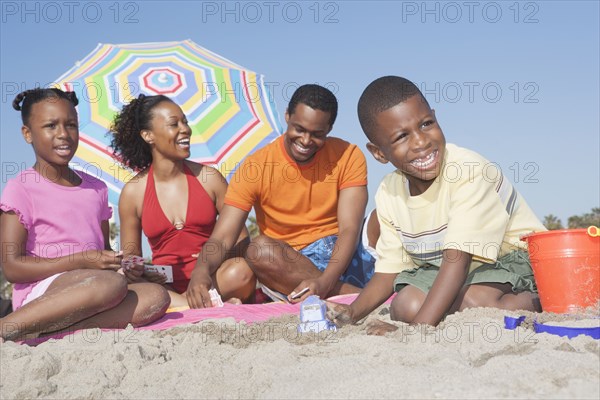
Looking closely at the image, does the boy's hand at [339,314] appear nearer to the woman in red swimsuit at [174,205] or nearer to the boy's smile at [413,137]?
the boy's smile at [413,137]

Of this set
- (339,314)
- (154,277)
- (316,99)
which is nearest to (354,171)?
(316,99)

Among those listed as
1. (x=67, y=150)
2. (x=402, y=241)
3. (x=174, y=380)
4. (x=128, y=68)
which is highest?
(x=128, y=68)

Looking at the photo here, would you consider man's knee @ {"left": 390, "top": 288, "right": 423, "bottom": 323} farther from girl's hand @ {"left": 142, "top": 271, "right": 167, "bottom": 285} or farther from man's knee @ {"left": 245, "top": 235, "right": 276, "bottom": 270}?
girl's hand @ {"left": 142, "top": 271, "right": 167, "bottom": 285}

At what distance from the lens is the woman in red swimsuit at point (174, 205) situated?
484 cm

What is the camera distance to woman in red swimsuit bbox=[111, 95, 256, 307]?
15.9 ft

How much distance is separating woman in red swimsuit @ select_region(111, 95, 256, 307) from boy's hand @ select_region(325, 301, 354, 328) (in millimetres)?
1529

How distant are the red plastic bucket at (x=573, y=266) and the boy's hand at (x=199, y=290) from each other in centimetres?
207

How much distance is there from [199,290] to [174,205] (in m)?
0.90

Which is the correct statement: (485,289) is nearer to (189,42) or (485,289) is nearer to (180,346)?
(180,346)

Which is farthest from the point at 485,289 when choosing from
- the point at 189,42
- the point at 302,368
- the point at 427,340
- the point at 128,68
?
the point at 189,42

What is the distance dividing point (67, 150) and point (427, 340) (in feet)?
8.50

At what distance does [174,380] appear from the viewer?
235 centimetres

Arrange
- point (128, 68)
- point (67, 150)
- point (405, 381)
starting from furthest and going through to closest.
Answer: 1. point (128, 68)
2. point (67, 150)
3. point (405, 381)

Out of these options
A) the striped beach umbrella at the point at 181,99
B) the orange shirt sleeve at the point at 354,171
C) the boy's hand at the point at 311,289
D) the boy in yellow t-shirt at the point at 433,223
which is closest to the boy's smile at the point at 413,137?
the boy in yellow t-shirt at the point at 433,223
